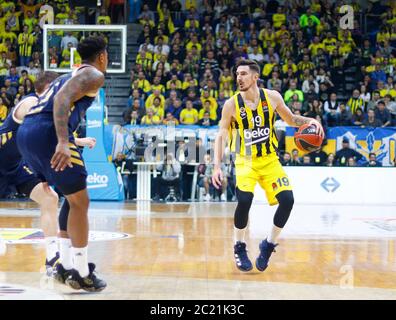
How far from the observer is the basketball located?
27.7ft

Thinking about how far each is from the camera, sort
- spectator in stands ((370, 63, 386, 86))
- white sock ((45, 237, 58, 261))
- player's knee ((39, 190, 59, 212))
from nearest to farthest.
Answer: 1. white sock ((45, 237, 58, 261))
2. player's knee ((39, 190, 59, 212))
3. spectator in stands ((370, 63, 386, 86))

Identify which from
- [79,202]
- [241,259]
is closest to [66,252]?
[79,202]

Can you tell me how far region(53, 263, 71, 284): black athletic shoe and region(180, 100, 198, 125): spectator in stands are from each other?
46.1 ft

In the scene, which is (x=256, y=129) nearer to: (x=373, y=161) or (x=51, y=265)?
(x=51, y=265)

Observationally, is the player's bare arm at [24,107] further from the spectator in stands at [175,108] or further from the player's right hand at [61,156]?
the spectator in stands at [175,108]

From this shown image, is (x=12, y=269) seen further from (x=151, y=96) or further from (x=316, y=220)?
(x=151, y=96)

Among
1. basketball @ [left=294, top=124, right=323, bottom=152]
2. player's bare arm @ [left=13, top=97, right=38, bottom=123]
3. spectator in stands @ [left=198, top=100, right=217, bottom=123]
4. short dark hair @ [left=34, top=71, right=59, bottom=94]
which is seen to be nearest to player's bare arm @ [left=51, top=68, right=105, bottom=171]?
short dark hair @ [left=34, top=71, right=59, bottom=94]

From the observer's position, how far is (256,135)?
827 centimetres

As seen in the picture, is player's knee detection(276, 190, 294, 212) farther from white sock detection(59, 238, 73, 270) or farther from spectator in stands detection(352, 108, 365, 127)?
spectator in stands detection(352, 108, 365, 127)

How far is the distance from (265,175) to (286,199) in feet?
1.16

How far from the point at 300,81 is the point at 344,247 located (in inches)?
534

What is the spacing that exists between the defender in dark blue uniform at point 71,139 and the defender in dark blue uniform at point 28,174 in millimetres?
965
